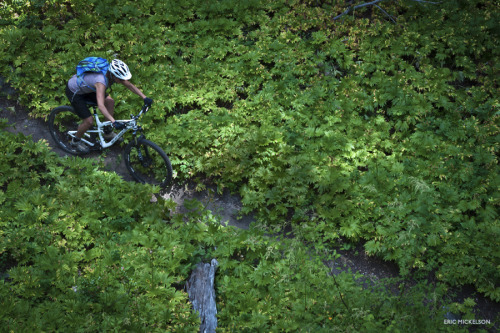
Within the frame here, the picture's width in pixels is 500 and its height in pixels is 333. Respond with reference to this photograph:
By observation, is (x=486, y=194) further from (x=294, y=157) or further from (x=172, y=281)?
(x=172, y=281)

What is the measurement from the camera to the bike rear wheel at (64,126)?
872 cm

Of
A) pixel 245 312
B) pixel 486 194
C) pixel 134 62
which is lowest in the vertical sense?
pixel 245 312

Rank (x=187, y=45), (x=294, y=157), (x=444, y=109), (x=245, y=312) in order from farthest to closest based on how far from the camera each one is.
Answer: (x=187, y=45) < (x=444, y=109) < (x=294, y=157) < (x=245, y=312)

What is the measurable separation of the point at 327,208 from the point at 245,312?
2.84m

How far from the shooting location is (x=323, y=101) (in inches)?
368

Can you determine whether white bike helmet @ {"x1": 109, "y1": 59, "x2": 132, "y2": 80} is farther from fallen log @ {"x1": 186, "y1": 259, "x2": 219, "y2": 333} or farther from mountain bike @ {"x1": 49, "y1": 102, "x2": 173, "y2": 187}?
fallen log @ {"x1": 186, "y1": 259, "x2": 219, "y2": 333}

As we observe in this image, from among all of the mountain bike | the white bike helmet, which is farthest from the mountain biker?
the mountain bike

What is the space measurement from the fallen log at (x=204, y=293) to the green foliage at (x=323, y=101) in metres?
1.85

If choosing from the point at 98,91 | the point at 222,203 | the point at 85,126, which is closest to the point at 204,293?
the point at 222,203

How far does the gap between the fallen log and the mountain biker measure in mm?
3392

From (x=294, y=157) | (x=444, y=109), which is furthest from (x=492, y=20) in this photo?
(x=294, y=157)

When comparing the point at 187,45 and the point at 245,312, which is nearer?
the point at 245,312

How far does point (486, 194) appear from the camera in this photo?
299 inches

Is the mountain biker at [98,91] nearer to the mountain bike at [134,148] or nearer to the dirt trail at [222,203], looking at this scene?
the mountain bike at [134,148]
